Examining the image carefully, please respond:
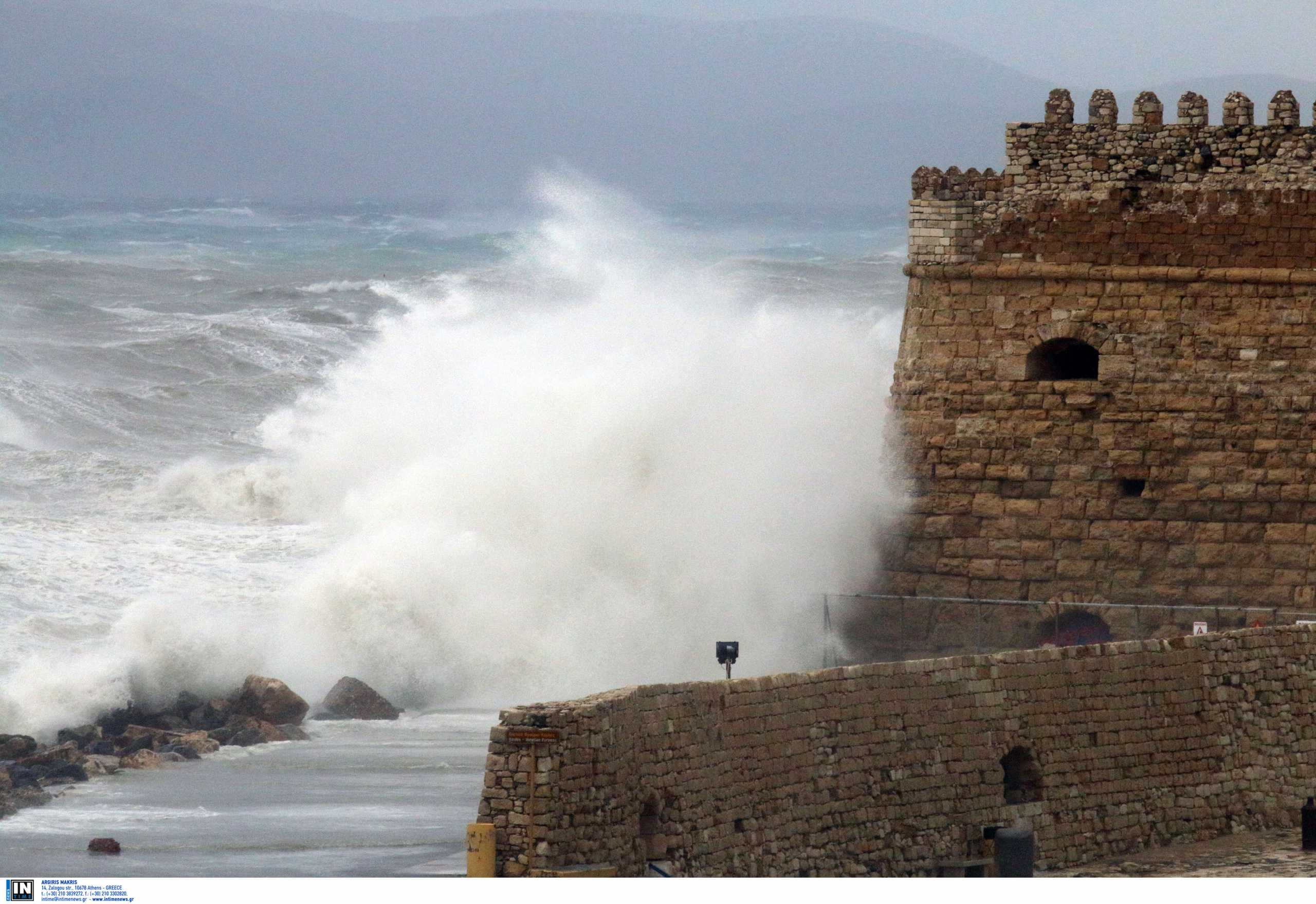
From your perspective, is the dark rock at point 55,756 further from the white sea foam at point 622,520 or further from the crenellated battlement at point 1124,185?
the crenellated battlement at point 1124,185

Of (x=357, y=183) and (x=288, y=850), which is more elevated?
(x=357, y=183)

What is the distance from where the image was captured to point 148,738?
17.3 metres

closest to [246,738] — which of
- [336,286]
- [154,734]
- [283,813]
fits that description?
[154,734]

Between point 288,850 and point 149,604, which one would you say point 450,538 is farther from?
point 288,850

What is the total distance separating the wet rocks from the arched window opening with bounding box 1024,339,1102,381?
23.7ft

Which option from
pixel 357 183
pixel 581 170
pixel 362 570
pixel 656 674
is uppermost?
pixel 581 170

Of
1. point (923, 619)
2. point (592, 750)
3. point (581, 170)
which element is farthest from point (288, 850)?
point (581, 170)

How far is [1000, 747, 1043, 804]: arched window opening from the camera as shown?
41.9 feet

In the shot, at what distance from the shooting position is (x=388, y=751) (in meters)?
17.0

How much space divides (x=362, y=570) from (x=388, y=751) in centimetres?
508

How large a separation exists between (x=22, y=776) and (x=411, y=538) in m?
7.34

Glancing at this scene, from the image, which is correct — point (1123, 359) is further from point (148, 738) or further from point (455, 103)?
point (455, 103)

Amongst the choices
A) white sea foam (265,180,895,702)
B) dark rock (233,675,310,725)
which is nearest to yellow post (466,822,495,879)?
dark rock (233,675,310,725)

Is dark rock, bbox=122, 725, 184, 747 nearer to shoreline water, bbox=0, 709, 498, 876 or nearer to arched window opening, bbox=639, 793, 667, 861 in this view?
shoreline water, bbox=0, 709, 498, 876
